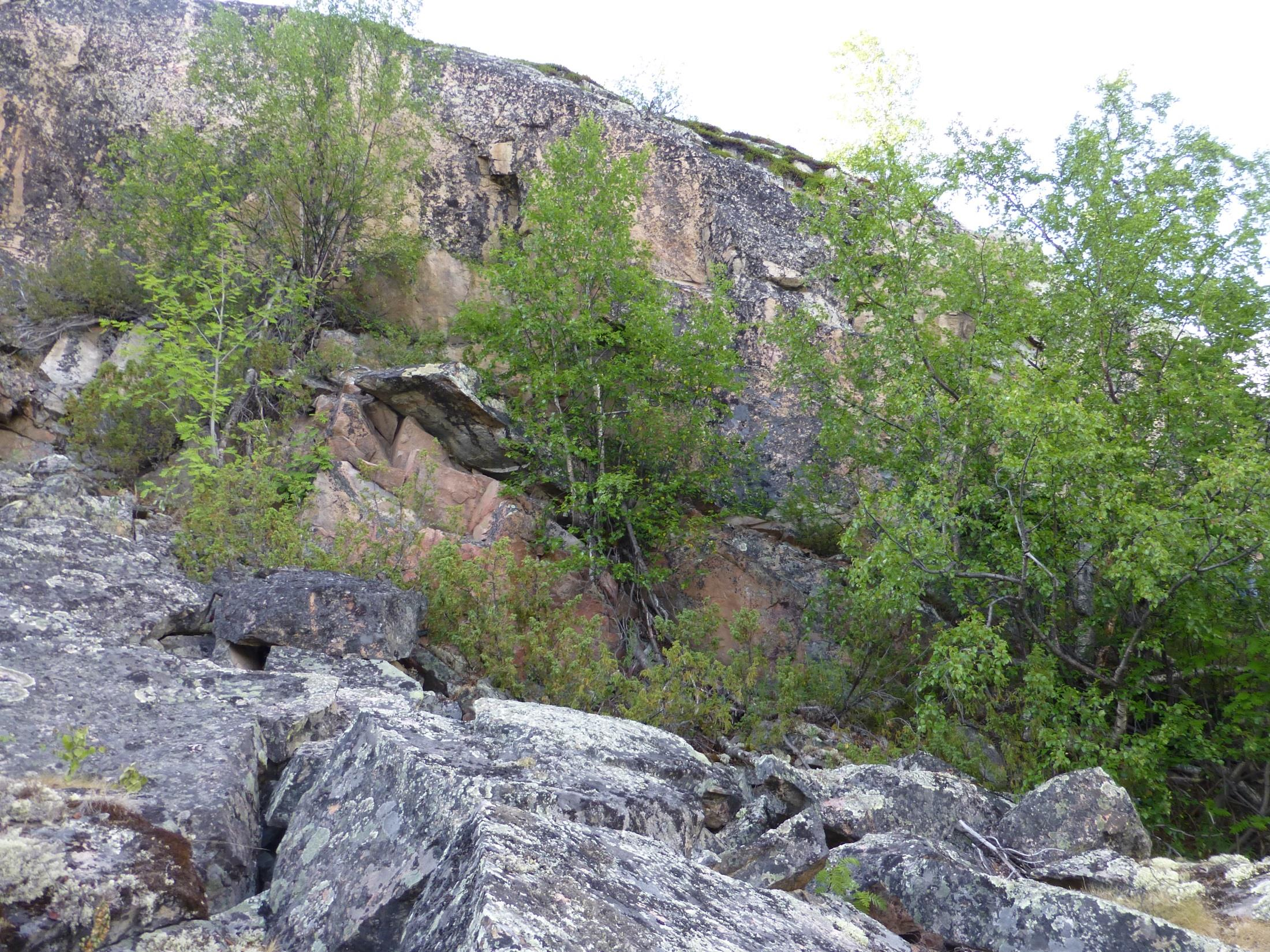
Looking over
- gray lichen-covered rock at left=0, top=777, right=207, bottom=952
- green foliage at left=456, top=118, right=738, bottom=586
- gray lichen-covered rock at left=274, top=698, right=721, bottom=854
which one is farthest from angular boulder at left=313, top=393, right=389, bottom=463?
gray lichen-covered rock at left=0, top=777, right=207, bottom=952

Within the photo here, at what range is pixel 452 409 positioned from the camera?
45.6 ft

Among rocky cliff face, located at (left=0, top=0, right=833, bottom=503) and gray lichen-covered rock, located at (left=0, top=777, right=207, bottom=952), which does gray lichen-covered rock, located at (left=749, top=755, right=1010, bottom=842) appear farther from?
rocky cliff face, located at (left=0, top=0, right=833, bottom=503)

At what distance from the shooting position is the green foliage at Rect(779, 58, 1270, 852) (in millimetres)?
8875

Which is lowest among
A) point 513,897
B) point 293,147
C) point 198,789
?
point 198,789

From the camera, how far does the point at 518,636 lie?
8.55m

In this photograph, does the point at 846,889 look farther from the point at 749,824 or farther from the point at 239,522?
the point at 239,522

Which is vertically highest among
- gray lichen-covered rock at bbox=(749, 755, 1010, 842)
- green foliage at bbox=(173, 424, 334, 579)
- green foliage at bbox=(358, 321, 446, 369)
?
green foliage at bbox=(358, 321, 446, 369)

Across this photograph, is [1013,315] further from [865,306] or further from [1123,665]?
[1123,665]

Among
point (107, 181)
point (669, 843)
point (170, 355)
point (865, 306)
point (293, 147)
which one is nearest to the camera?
point (669, 843)

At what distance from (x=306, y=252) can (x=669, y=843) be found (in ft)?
45.9

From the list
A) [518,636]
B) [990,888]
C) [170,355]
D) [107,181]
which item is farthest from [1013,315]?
[107,181]

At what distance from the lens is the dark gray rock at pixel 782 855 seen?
506 cm

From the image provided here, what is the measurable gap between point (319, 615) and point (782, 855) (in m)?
4.44

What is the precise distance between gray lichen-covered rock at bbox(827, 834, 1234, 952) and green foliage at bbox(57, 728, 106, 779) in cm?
410
